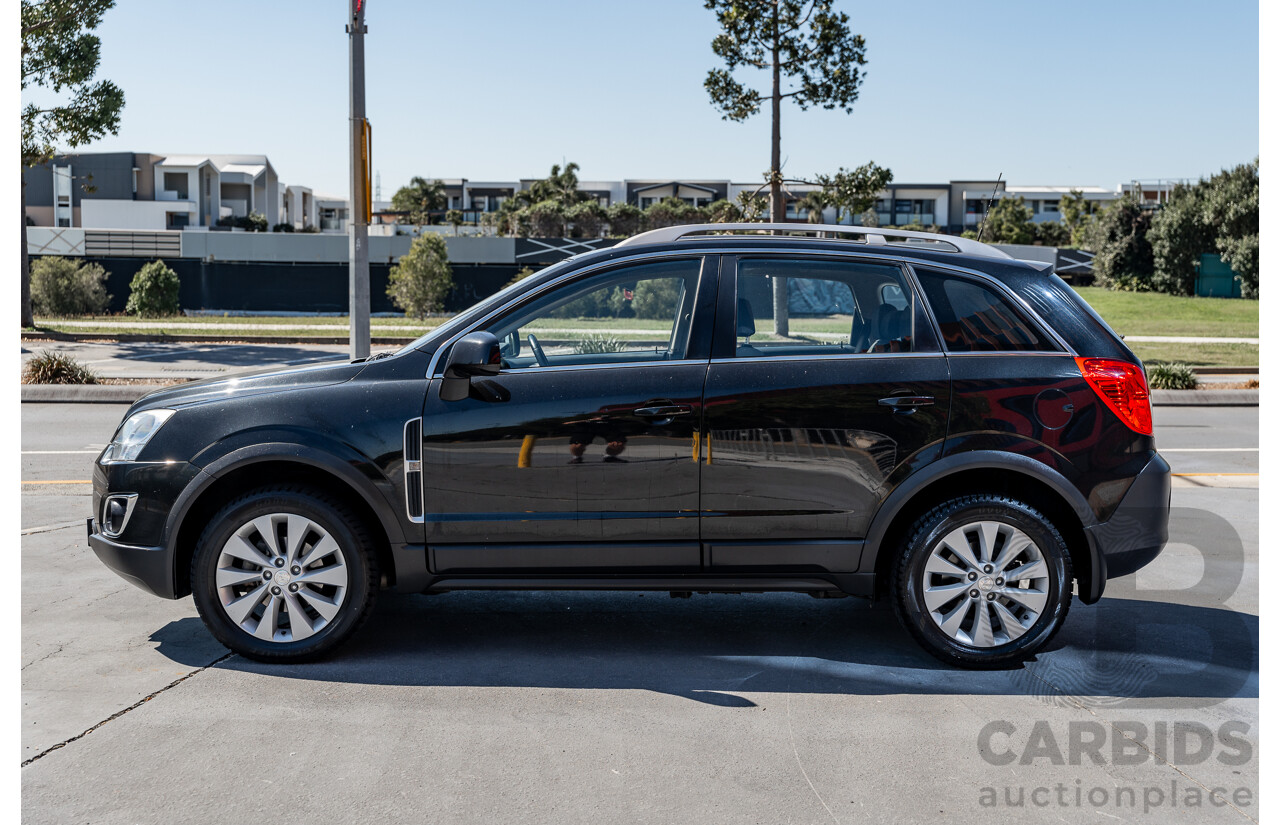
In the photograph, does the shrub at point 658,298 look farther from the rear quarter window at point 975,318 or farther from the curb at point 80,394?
the curb at point 80,394

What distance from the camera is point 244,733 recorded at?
13.0ft

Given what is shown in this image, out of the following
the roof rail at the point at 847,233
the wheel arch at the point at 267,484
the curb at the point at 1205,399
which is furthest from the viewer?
the curb at the point at 1205,399

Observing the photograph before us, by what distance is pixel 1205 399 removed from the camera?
15617mm

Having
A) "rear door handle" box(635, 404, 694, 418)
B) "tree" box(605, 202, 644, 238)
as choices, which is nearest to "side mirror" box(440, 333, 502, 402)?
"rear door handle" box(635, 404, 694, 418)

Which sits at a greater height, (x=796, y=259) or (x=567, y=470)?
(x=796, y=259)

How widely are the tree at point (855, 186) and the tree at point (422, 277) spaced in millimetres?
12651

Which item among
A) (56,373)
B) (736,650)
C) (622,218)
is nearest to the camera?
(736,650)

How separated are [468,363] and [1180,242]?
1739 inches

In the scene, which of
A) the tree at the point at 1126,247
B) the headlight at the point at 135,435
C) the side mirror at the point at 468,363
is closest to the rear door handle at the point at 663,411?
the side mirror at the point at 468,363

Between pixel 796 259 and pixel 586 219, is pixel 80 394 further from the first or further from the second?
pixel 586 219

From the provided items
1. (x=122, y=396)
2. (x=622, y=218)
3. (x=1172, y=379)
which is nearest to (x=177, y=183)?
(x=622, y=218)

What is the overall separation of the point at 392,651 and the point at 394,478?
871 mm

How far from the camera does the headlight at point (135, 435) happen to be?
4.70 metres

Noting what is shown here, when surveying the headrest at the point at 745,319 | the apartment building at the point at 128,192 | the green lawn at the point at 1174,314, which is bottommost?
the headrest at the point at 745,319
